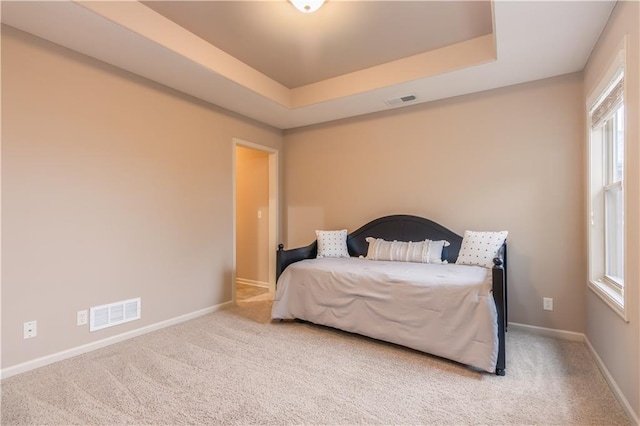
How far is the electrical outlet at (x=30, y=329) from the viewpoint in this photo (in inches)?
88.5

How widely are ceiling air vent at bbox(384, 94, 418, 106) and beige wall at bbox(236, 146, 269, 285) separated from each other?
6.55 ft

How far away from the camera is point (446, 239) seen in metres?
3.39

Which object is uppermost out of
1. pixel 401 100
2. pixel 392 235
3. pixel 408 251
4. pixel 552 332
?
pixel 401 100

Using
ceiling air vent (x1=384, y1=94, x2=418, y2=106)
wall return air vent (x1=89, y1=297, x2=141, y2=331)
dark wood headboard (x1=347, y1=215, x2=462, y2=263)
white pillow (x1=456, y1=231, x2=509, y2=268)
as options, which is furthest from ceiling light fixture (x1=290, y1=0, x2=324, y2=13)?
wall return air vent (x1=89, y1=297, x2=141, y2=331)

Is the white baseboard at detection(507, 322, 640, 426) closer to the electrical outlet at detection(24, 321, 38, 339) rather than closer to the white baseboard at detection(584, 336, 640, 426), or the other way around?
the white baseboard at detection(584, 336, 640, 426)

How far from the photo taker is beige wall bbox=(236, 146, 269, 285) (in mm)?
4797

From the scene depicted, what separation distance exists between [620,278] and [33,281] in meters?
4.14

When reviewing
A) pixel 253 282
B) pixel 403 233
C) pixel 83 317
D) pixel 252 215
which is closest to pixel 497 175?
pixel 403 233

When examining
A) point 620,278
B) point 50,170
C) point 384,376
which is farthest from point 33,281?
point 620,278

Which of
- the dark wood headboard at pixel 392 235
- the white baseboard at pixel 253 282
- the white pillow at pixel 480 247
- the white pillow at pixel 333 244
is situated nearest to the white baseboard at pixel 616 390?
the white pillow at pixel 480 247

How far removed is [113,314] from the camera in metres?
2.75

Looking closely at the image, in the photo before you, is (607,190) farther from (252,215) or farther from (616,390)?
(252,215)

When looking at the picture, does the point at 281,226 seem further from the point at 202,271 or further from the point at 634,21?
the point at 634,21

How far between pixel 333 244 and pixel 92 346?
8.16 feet
